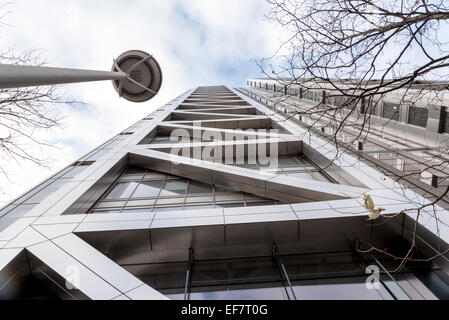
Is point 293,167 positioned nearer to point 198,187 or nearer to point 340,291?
point 198,187

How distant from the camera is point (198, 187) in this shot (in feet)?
40.9

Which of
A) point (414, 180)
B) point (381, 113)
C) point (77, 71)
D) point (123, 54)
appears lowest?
point (414, 180)

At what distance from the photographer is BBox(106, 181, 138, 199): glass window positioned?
459 inches

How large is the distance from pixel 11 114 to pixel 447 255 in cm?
1295

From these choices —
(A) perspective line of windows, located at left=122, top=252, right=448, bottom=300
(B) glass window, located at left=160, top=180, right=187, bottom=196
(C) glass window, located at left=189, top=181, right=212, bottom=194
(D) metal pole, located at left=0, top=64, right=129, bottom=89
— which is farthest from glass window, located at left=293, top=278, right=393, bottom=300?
(D) metal pole, located at left=0, top=64, right=129, bottom=89

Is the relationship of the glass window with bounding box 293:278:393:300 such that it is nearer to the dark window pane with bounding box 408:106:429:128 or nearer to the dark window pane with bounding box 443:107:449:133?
the dark window pane with bounding box 443:107:449:133

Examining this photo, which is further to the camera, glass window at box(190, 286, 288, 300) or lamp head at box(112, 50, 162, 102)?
lamp head at box(112, 50, 162, 102)

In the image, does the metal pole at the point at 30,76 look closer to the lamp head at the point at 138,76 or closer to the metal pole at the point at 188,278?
the metal pole at the point at 188,278

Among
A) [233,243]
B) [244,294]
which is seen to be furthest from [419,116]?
[244,294]

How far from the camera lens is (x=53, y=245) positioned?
23.0 feet

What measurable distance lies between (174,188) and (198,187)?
1.11 meters

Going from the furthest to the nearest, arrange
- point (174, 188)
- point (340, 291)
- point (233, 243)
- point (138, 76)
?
1. point (138, 76)
2. point (174, 188)
3. point (233, 243)
4. point (340, 291)

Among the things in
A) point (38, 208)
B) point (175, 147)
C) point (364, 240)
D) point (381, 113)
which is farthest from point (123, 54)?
point (381, 113)

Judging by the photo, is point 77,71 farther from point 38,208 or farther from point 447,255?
point 447,255
